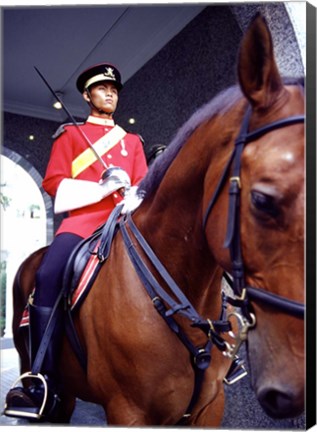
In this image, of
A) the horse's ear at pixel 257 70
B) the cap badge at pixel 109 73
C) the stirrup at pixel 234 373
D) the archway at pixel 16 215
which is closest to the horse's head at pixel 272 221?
the horse's ear at pixel 257 70

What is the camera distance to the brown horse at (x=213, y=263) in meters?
1.06

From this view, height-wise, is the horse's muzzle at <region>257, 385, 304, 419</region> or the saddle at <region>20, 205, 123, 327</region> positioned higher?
the saddle at <region>20, 205, 123, 327</region>

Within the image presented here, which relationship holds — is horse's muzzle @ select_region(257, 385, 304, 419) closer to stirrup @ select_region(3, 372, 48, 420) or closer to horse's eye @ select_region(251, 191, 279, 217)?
horse's eye @ select_region(251, 191, 279, 217)

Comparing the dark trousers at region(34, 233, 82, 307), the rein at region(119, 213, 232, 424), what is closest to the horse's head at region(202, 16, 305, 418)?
the rein at region(119, 213, 232, 424)

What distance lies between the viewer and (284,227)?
1045mm

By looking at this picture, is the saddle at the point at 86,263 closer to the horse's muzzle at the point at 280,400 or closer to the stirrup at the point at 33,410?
the stirrup at the point at 33,410

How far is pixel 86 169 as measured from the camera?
6.45 ft

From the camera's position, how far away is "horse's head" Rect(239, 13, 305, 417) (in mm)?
1043

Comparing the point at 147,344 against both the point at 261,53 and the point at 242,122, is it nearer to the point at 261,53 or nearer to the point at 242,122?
the point at 242,122

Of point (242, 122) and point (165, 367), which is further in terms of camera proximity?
point (165, 367)

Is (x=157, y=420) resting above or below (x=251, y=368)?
below

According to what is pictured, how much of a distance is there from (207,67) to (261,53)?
56.5 inches

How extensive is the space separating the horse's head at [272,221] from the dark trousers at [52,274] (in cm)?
91

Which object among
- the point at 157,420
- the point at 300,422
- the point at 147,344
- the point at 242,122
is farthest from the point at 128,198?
the point at 300,422
